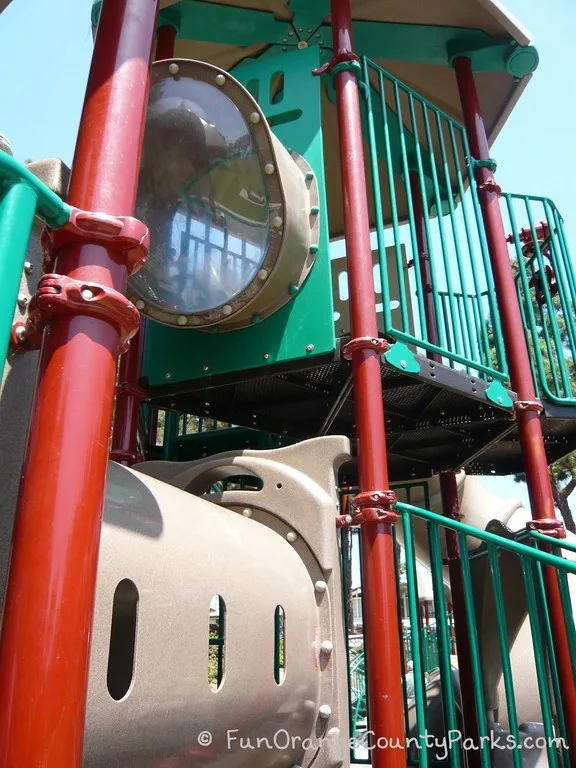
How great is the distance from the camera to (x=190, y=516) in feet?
7.48

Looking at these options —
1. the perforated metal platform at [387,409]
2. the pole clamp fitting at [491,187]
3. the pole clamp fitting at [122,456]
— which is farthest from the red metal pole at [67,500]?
the pole clamp fitting at [491,187]

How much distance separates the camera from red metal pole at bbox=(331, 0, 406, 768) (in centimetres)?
270

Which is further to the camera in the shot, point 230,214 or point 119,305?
point 230,214

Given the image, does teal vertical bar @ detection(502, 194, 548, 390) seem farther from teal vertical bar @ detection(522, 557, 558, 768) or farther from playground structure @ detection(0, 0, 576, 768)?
teal vertical bar @ detection(522, 557, 558, 768)

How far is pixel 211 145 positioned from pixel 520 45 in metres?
3.13

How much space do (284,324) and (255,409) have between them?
0.86m

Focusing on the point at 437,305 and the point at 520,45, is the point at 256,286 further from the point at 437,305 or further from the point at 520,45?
the point at 520,45

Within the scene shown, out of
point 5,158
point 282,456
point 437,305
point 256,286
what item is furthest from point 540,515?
point 5,158

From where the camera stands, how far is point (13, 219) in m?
1.29

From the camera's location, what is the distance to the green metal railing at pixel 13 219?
120cm

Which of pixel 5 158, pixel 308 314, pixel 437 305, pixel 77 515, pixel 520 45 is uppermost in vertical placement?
pixel 520 45

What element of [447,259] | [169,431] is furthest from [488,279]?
[169,431]

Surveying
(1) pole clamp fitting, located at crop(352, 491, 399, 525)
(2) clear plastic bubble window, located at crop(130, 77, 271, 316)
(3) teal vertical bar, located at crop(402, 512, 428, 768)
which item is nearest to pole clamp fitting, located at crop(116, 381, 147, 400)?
(2) clear plastic bubble window, located at crop(130, 77, 271, 316)

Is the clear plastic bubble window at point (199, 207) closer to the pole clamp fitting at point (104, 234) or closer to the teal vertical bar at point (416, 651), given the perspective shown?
the teal vertical bar at point (416, 651)
